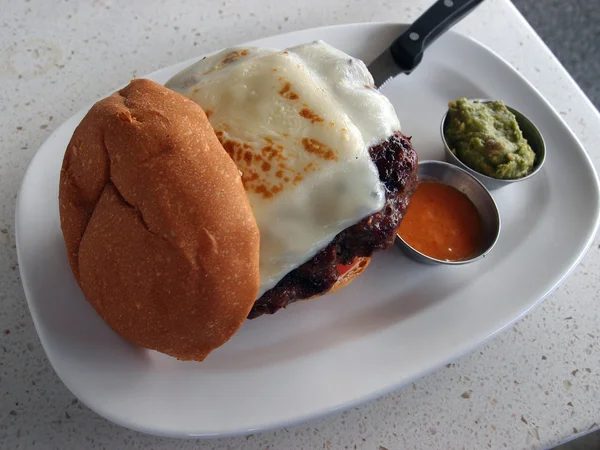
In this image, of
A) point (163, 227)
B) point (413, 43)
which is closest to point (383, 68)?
Answer: point (413, 43)

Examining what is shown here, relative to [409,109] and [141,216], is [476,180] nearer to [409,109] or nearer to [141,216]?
[409,109]

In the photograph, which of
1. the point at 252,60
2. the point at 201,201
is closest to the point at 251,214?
the point at 201,201

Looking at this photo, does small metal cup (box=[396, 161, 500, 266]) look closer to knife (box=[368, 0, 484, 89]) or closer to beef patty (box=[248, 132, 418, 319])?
beef patty (box=[248, 132, 418, 319])

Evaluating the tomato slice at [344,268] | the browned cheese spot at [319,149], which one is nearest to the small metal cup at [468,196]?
the tomato slice at [344,268]

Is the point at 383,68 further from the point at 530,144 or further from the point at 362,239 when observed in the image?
the point at 362,239

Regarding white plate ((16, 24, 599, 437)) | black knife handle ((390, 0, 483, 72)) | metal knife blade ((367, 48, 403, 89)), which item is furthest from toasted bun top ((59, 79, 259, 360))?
black knife handle ((390, 0, 483, 72))
